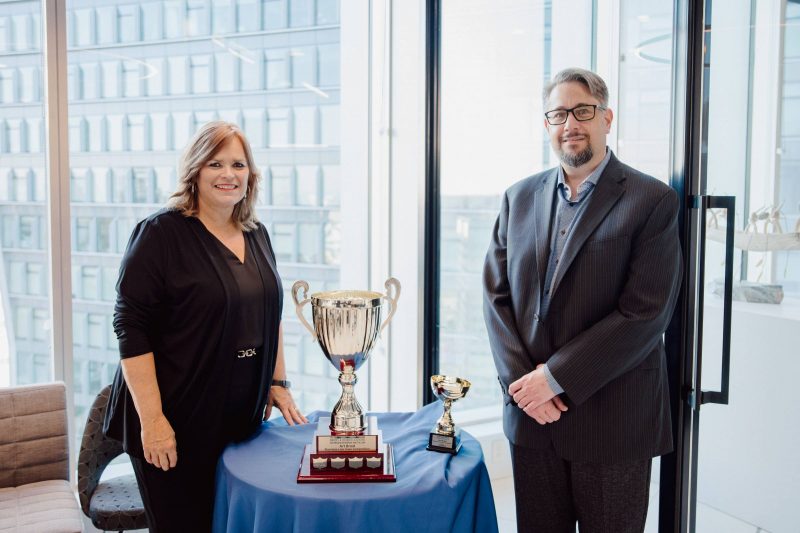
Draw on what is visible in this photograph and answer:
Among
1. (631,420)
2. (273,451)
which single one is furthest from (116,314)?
(631,420)

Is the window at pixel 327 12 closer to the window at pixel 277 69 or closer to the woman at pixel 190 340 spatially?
the window at pixel 277 69

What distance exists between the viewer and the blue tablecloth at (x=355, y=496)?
4.96ft

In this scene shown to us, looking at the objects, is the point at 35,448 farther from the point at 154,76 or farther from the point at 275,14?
the point at 275,14

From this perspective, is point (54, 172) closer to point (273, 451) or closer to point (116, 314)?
point (116, 314)

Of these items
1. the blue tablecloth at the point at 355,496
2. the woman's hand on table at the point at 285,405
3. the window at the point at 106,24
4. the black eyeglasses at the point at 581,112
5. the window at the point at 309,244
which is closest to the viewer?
the blue tablecloth at the point at 355,496

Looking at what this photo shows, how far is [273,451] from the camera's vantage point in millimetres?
1799

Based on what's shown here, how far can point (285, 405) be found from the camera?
83.4 inches

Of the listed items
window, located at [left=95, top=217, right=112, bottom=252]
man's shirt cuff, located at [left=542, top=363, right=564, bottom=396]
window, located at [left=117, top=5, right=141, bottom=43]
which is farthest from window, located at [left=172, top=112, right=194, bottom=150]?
man's shirt cuff, located at [left=542, top=363, right=564, bottom=396]

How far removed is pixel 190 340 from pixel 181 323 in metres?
0.06

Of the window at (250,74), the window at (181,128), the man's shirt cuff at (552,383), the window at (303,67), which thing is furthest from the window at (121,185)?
the man's shirt cuff at (552,383)

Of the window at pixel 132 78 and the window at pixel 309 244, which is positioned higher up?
the window at pixel 132 78

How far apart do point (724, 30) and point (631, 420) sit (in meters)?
1.24

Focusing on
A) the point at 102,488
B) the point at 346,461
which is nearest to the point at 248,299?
the point at 346,461

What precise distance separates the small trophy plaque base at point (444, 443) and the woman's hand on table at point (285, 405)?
0.48 m
